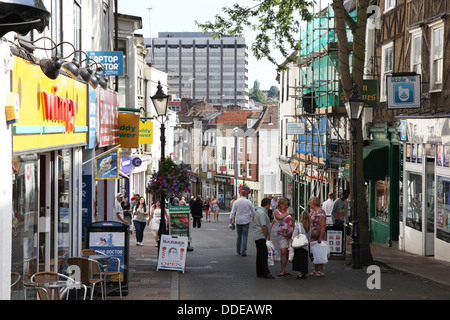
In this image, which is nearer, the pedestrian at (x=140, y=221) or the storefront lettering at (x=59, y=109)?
the storefront lettering at (x=59, y=109)

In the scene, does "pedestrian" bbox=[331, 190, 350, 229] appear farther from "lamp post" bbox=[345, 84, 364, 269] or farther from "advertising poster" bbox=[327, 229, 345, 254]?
"lamp post" bbox=[345, 84, 364, 269]

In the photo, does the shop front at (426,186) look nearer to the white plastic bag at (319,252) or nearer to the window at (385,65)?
the window at (385,65)

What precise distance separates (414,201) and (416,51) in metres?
4.50

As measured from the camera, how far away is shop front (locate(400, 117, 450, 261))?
19.8 meters

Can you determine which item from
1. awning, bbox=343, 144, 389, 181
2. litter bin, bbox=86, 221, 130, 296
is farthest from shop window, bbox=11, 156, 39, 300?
awning, bbox=343, 144, 389, 181

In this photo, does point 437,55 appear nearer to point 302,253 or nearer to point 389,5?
point 389,5

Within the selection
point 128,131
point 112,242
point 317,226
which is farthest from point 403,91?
point 112,242

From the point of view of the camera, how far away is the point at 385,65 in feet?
85.5

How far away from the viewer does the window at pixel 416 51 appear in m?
22.2

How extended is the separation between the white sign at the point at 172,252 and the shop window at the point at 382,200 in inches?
434

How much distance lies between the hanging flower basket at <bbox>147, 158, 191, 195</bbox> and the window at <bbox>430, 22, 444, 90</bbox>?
7.27 meters

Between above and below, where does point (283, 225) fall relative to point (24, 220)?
below

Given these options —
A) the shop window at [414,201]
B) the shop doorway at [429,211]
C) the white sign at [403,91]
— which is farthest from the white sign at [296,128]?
the shop doorway at [429,211]

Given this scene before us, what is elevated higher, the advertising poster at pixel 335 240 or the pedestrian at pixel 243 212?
the pedestrian at pixel 243 212
